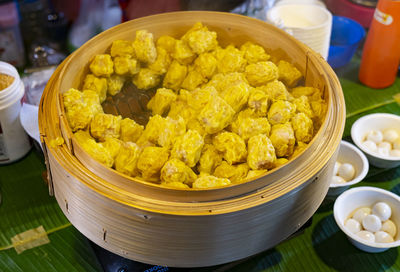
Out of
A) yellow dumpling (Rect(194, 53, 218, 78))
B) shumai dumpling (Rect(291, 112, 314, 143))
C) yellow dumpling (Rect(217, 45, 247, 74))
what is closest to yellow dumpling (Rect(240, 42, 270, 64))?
yellow dumpling (Rect(217, 45, 247, 74))

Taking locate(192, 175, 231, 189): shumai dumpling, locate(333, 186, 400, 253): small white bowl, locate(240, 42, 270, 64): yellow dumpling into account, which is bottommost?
locate(333, 186, 400, 253): small white bowl

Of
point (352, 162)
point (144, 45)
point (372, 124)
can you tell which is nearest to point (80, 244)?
A: point (144, 45)

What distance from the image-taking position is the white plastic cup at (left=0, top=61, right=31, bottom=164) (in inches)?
69.7

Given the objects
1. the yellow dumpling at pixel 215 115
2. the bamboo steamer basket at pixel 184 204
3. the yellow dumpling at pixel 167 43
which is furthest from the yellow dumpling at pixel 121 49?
the yellow dumpling at pixel 215 115

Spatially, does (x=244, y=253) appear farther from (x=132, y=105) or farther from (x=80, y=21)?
(x=80, y=21)

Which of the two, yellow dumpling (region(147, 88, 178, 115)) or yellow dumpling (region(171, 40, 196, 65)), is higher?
yellow dumpling (region(171, 40, 196, 65))

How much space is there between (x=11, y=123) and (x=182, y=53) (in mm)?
776

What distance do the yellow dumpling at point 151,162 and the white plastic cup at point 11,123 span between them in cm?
79

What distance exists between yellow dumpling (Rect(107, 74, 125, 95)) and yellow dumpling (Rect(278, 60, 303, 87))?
58 cm

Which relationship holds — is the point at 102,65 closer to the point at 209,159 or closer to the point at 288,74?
the point at 209,159

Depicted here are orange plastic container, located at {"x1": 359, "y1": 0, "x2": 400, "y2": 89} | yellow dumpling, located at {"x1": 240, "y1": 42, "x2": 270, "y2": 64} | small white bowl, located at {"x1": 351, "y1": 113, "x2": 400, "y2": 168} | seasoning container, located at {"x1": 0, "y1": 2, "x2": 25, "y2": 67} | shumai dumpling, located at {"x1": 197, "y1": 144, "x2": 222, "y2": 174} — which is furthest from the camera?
seasoning container, located at {"x1": 0, "y1": 2, "x2": 25, "y2": 67}

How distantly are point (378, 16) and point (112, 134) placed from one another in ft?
4.87

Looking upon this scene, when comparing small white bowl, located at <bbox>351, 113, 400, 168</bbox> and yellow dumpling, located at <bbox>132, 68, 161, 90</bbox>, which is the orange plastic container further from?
yellow dumpling, located at <bbox>132, 68, 161, 90</bbox>

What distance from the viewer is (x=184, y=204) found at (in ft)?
3.62
